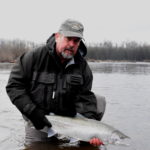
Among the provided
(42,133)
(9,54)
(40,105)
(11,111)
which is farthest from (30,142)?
(9,54)

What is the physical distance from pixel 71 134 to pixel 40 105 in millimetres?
639

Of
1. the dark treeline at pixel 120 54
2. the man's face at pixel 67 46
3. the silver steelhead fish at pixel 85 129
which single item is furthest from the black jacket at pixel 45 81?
the dark treeline at pixel 120 54

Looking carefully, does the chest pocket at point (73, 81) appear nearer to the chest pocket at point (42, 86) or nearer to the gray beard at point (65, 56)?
the chest pocket at point (42, 86)

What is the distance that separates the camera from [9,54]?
80062mm

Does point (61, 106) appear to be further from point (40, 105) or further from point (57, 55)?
point (57, 55)

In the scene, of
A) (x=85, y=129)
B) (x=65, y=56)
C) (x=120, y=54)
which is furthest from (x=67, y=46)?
(x=120, y=54)

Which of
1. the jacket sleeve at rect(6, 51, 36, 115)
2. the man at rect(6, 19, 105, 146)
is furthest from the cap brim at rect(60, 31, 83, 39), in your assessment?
the jacket sleeve at rect(6, 51, 36, 115)

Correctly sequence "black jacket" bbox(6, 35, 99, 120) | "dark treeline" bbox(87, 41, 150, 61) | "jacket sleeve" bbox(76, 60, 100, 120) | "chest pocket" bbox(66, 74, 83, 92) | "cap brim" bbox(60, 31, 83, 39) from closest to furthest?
"cap brim" bbox(60, 31, 83, 39) → "black jacket" bbox(6, 35, 99, 120) → "chest pocket" bbox(66, 74, 83, 92) → "jacket sleeve" bbox(76, 60, 100, 120) → "dark treeline" bbox(87, 41, 150, 61)

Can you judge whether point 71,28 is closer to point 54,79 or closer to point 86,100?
point 54,79

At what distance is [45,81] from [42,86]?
0.09 metres

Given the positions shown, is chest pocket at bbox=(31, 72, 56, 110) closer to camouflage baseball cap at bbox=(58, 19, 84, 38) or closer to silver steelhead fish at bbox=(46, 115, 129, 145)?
silver steelhead fish at bbox=(46, 115, 129, 145)

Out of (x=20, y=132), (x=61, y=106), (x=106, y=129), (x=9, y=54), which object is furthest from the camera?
(x=9, y=54)

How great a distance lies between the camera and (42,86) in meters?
4.75

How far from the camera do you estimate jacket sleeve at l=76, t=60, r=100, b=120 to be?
5.01m
